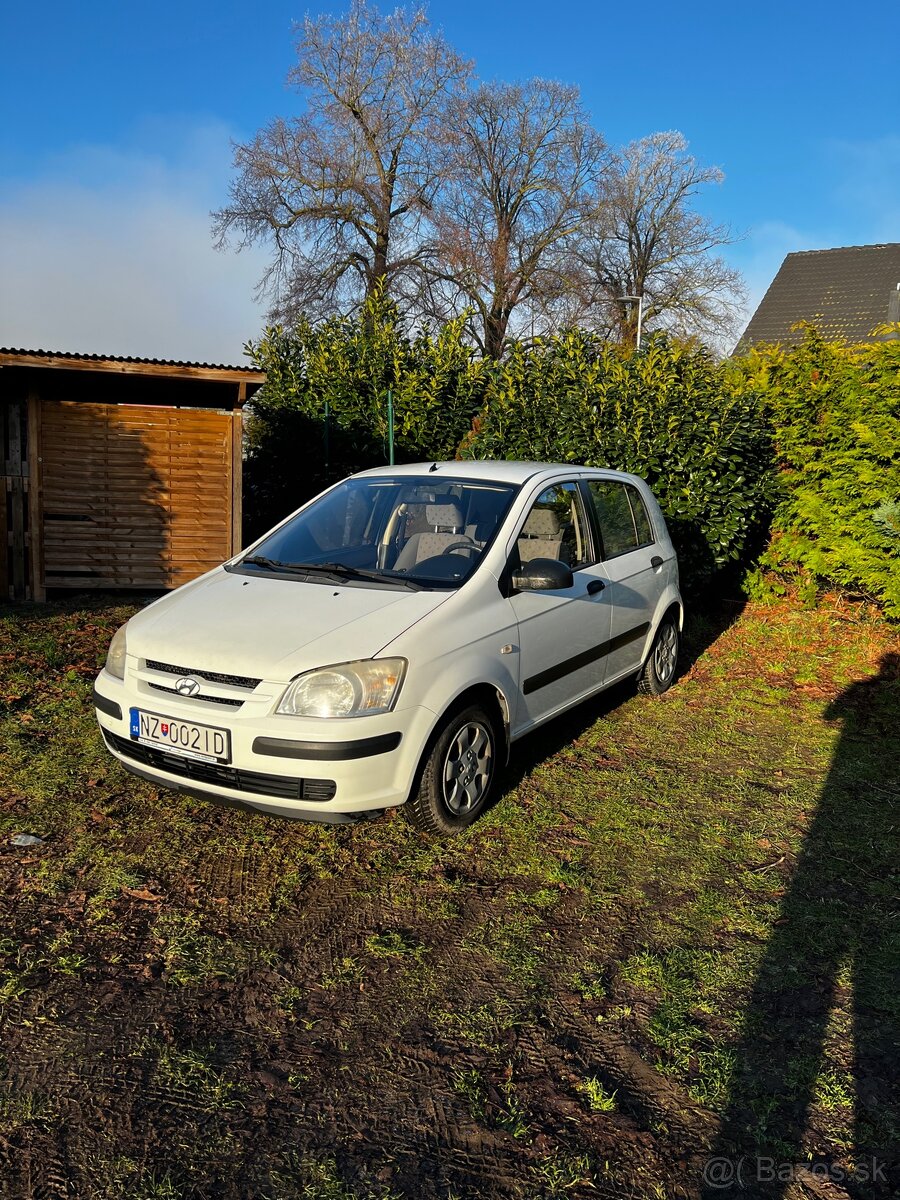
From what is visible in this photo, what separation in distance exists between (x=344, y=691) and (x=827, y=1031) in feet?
6.79

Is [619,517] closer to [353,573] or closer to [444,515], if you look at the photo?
[444,515]

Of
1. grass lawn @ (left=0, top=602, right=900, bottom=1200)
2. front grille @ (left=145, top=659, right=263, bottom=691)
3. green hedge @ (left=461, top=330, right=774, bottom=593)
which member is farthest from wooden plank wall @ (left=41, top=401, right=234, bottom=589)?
front grille @ (left=145, top=659, right=263, bottom=691)

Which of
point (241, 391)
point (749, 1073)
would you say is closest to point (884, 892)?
point (749, 1073)

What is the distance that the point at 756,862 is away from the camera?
12.8 ft

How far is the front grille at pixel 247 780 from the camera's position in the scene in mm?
3428

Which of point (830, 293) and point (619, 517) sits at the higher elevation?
point (830, 293)

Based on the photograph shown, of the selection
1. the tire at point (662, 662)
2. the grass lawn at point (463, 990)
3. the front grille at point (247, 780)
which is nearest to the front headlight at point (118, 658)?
the front grille at point (247, 780)

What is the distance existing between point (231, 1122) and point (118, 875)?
156cm

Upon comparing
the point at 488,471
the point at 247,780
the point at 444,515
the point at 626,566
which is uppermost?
the point at 488,471

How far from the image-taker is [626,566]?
5.67 meters

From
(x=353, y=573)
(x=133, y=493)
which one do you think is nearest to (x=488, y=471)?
(x=353, y=573)

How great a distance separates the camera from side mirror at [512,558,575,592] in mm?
4352

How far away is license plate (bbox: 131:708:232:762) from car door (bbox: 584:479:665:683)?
2751mm

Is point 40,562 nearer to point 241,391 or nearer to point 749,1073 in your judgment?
point 241,391
